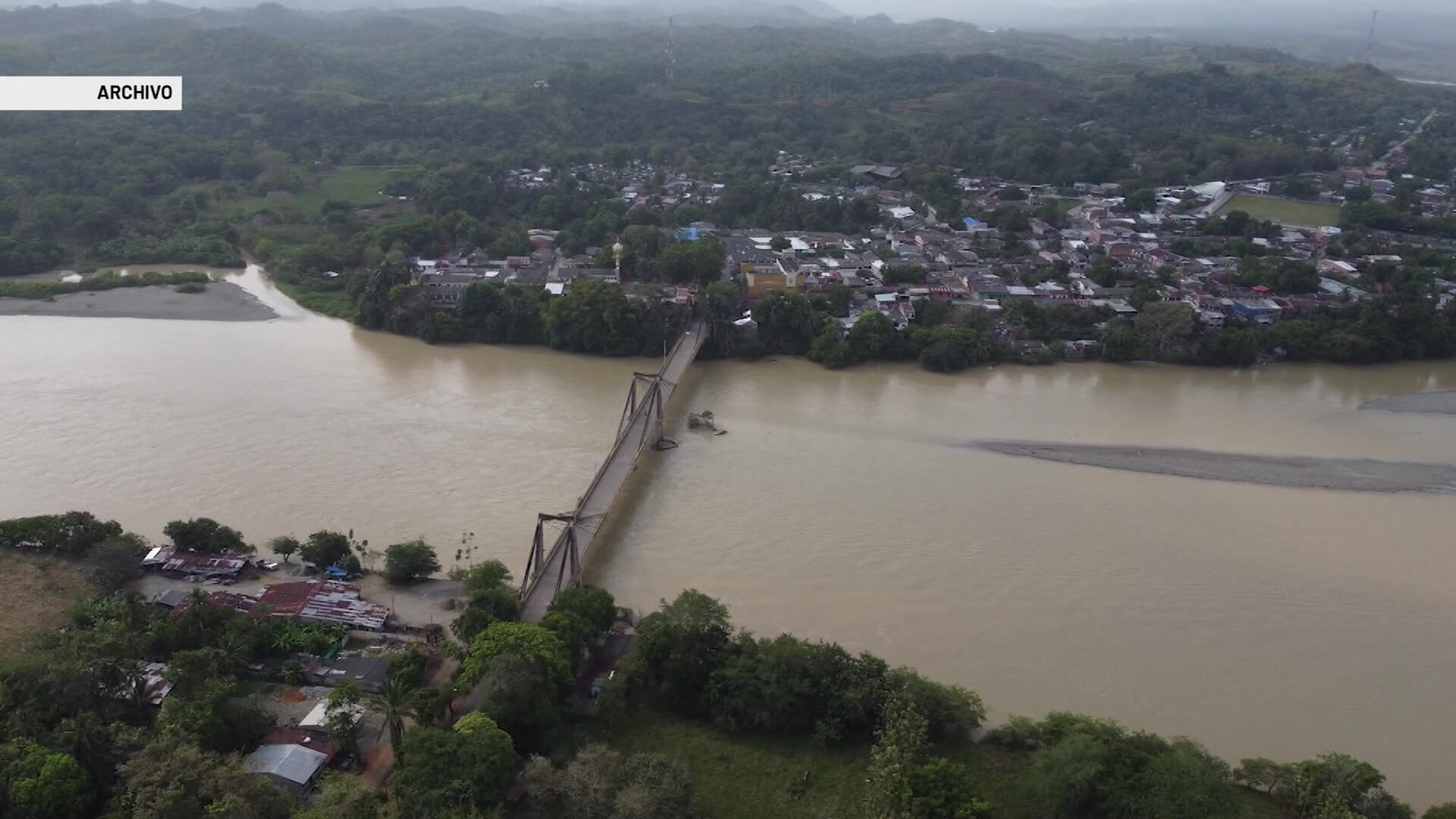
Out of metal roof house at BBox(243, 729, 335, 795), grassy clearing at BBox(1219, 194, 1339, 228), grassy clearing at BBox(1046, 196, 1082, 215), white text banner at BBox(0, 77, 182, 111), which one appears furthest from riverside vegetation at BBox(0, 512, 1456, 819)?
grassy clearing at BBox(1219, 194, 1339, 228)

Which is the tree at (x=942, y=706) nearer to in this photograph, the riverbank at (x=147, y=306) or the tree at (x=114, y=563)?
the tree at (x=114, y=563)

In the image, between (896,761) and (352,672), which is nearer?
(896,761)

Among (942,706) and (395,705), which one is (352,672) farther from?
(942,706)

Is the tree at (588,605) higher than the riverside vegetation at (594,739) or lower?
higher

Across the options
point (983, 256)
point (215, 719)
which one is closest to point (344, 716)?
point (215, 719)

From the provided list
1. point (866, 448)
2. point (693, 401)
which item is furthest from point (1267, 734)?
point (693, 401)

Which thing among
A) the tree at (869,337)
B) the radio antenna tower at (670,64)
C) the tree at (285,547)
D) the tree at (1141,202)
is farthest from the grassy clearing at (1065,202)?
the tree at (285,547)
